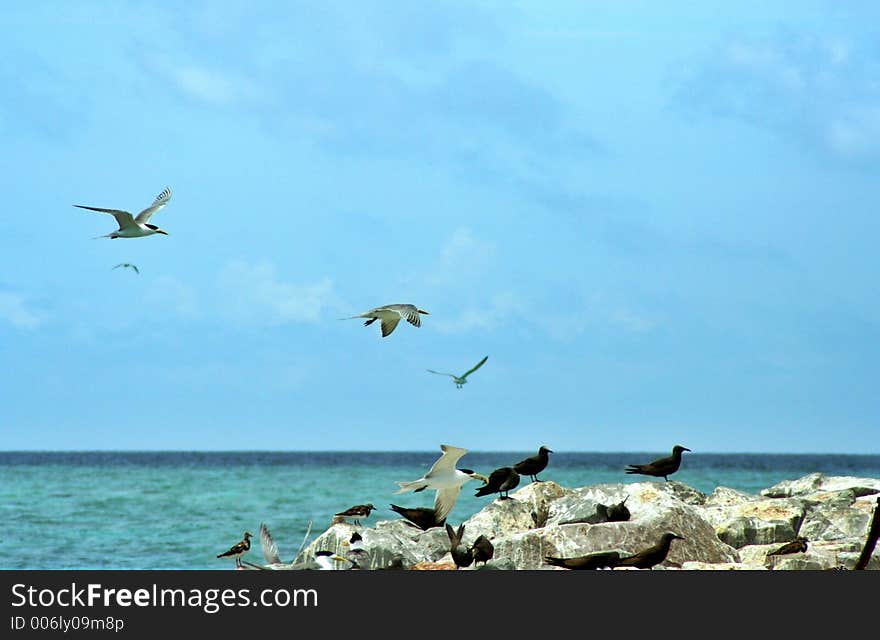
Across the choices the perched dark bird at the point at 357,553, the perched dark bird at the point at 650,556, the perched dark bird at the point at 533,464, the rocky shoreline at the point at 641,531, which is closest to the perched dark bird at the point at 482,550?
the rocky shoreline at the point at 641,531

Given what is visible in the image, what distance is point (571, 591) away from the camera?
1020 cm

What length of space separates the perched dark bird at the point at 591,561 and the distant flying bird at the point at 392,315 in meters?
4.15

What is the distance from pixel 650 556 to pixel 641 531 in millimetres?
672

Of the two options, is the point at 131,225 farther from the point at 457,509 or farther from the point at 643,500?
the point at 457,509

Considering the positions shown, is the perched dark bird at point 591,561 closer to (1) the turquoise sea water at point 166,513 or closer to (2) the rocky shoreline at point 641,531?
(2) the rocky shoreline at point 641,531

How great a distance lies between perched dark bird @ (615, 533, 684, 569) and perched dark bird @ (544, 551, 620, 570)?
0.12m

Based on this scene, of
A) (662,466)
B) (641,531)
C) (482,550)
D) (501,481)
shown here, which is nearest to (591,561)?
(641,531)

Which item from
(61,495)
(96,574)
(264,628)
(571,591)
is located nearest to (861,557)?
(571,591)

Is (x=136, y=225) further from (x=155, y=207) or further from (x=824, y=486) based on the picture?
(x=824, y=486)

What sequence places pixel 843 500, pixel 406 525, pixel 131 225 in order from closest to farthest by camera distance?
pixel 406 525
pixel 843 500
pixel 131 225

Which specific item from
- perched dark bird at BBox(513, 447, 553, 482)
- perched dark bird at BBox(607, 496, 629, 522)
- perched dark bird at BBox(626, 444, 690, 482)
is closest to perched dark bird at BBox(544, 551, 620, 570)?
perched dark bird at BBox(607, 496, 629, 522)

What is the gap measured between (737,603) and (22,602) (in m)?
6.02

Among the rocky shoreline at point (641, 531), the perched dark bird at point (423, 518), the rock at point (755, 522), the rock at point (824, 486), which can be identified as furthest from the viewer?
the rock at point (824, 486)

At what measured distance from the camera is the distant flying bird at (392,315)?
625 inches
